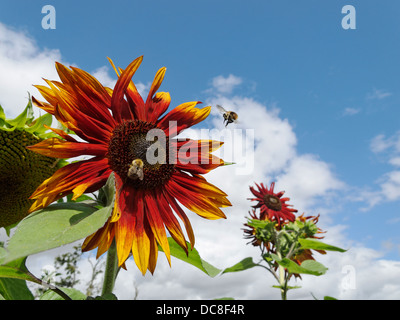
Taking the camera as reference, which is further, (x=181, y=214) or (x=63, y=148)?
(x=181, y=214)

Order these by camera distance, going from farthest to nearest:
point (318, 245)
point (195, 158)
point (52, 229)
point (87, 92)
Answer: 1. point (318, 245)
2. point (195, 158)
3. point (87, 92)
4. point (52, 229)

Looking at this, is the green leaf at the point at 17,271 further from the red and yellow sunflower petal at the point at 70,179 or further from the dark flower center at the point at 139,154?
the dark flower center at the point at 139,154

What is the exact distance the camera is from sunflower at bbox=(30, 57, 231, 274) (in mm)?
902

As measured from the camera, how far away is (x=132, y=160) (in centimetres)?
101

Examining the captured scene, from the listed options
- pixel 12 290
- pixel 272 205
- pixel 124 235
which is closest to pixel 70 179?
pixel 124 235

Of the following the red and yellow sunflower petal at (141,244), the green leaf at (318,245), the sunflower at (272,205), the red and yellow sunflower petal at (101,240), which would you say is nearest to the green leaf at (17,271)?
the red and yellow sunflower petal at (101,240)

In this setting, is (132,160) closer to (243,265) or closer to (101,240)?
(101,240)

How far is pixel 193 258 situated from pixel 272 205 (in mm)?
3732

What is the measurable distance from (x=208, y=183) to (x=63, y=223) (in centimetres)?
51

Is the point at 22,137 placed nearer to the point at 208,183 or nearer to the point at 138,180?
the point at 138,180

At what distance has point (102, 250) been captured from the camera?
901 mm

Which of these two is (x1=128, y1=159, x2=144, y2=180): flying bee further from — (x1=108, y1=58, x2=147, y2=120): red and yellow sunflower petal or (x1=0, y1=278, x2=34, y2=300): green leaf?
(x1=0, y1=278, x2=34, y2=300): green leaf

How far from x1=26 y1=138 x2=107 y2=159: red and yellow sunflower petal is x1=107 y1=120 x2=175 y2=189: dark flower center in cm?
5
